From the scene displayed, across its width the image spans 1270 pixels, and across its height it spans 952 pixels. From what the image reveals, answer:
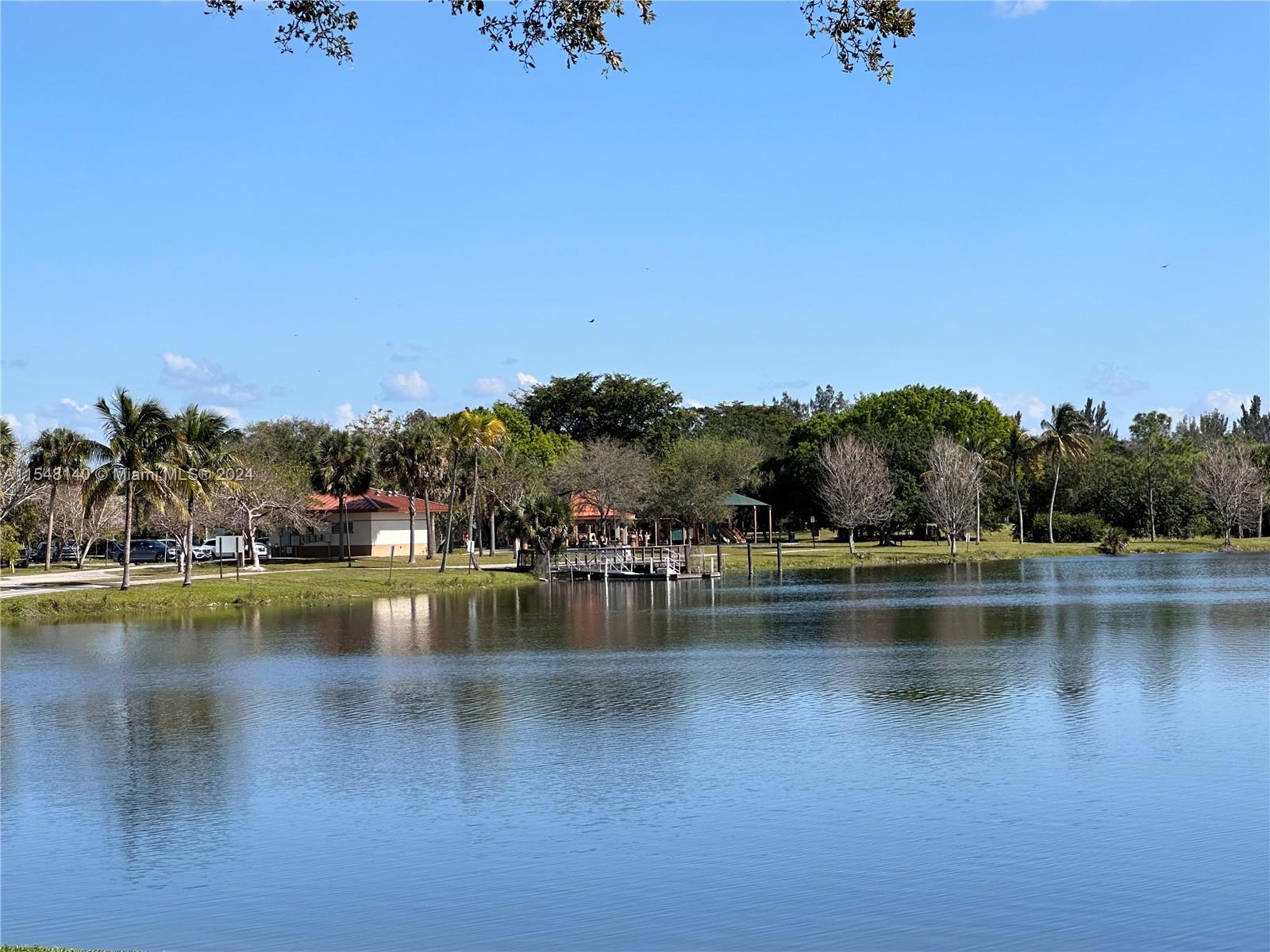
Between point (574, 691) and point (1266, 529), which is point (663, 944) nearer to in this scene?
point (574, 691)

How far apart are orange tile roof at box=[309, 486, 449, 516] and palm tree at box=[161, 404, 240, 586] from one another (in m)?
24.2

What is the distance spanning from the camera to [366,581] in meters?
61.3

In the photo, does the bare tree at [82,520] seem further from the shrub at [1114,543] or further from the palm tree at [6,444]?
the shrub at [1114,543]

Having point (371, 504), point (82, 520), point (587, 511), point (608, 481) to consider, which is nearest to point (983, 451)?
point (587, 511)

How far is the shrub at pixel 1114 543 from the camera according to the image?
92.1 meters

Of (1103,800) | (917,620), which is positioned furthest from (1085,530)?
(1103,800)

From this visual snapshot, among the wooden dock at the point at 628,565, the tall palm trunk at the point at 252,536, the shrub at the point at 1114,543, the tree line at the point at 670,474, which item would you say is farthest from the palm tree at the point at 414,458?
the shrub at the point at 1114,543

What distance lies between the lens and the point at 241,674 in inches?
1247

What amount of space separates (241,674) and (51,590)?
24.7m

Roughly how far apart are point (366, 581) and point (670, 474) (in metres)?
41.7

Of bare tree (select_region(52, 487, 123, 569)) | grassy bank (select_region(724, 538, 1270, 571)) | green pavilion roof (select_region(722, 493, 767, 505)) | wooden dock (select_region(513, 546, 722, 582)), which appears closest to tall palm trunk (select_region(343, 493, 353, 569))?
bare tree (select_region(52, 487, 123, 569))

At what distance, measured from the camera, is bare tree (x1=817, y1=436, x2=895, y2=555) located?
91.4 m

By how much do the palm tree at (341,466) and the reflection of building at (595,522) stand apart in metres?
21.8

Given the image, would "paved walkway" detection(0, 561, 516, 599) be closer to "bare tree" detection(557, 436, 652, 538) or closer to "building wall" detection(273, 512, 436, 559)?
"building wall" detection(273, 512, 436, 559)
